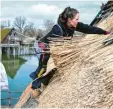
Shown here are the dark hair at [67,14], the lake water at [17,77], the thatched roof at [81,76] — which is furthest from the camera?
the lake water at [17,77]

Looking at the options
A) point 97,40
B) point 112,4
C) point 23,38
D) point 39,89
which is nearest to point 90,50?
point 97,40

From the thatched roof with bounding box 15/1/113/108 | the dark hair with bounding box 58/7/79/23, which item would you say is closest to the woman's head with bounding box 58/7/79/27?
the dark hair with bounding box 58/7/79/23

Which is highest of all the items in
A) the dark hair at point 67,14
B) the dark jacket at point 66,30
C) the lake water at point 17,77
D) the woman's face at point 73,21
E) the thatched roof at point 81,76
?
the dark hair at point 67,14

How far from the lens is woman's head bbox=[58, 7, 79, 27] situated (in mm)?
4832

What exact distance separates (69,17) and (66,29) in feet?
0.60

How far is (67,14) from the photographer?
191 inches

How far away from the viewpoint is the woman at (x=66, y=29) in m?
4.86

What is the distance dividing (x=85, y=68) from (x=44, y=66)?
3.11 feet

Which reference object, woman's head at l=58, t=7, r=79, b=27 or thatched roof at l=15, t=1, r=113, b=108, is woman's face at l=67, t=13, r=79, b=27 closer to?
woman's head at l=58, t=7, r=79, b=27

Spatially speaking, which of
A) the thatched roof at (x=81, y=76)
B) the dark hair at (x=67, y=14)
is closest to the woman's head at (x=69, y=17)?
the dark hair at (x=67, y=14)

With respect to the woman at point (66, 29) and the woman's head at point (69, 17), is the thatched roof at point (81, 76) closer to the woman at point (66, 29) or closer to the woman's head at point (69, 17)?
the woman at point (66, 29)

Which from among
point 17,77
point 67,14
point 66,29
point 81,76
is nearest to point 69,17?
point 67,14

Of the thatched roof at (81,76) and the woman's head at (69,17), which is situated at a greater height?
the woman's head at (69,17)

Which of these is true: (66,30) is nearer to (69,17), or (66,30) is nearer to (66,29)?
(66,29)
